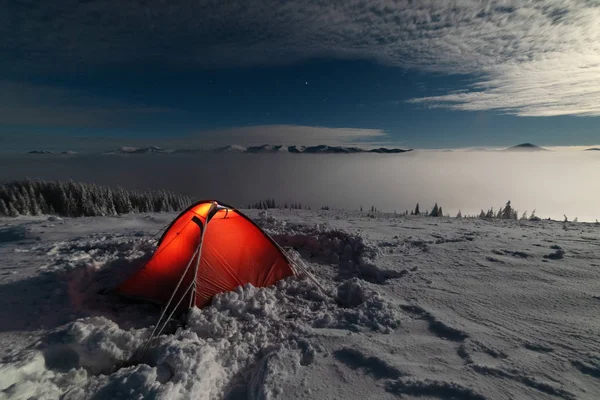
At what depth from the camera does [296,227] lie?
9.41m

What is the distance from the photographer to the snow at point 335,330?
3238 mm

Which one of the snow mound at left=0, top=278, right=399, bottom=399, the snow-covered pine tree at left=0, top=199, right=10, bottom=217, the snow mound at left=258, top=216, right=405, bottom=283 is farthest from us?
the snow-covered pine tree at left=0, top=199, right=10, bottom=217

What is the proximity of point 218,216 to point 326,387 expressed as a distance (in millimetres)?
3825

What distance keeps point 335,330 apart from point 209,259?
268cm

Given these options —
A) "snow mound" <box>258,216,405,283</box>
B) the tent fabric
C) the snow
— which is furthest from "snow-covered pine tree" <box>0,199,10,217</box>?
"snow mound" <box>258,216,405,283</box>

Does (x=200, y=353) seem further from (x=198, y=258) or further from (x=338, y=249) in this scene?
(x=338, y=249)

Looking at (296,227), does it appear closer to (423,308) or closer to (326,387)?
(423,308)

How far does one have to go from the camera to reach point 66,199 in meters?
44.8

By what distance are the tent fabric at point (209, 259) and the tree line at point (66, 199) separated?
138ft

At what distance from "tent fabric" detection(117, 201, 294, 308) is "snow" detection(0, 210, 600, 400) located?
0.30 meters

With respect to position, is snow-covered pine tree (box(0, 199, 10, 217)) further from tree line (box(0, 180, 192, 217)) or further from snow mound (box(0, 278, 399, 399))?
snow mound (box(0, 278, 399, 399))

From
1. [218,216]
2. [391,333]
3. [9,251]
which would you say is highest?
[218,216]

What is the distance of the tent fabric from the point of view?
5.44 meters

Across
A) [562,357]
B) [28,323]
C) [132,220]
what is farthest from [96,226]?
[562,357]
